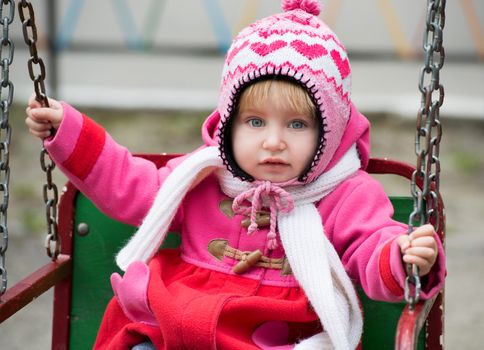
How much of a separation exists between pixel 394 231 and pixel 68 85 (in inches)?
219

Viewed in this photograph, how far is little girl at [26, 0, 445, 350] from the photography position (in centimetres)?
188

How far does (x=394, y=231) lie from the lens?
6.19 feet

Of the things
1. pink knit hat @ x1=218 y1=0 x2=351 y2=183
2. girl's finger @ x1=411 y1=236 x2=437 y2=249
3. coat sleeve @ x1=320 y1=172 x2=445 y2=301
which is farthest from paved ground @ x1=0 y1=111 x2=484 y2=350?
girl's finger @ x1=411 y1=236 x2=437 y2=249

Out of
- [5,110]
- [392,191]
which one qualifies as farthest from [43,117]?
[392,191]

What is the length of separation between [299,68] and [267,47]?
0.29 ft

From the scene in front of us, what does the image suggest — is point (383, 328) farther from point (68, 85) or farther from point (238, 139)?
point (68, 85)

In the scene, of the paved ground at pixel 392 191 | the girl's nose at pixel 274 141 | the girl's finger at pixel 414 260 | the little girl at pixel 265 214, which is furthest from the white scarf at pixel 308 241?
the paved ground at pixel 392 191

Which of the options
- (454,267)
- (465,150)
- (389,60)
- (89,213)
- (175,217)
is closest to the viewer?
(175,217)

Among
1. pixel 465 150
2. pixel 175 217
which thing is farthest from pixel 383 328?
pixel 465 150

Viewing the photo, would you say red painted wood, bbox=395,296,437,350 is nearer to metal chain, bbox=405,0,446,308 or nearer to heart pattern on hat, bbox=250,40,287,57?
metal chain, bbox=405,0,446,308

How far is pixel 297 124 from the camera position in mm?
1947

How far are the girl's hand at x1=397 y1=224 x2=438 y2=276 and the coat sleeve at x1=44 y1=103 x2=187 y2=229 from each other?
2.09 ft

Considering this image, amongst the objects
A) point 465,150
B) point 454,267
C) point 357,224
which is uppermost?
point 465,150

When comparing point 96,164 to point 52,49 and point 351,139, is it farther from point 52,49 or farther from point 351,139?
A: point 52,49
